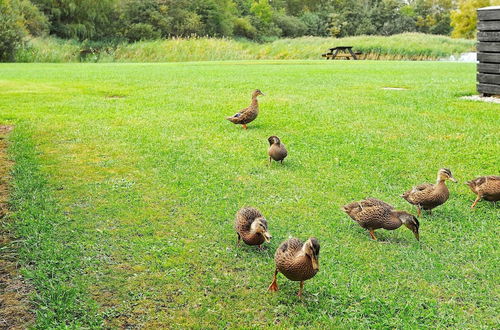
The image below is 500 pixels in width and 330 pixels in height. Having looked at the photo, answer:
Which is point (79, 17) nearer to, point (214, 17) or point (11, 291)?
point (214, 17)

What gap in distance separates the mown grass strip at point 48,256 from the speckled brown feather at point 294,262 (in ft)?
4.87

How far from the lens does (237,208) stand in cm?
640

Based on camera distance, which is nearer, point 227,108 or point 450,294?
point 450,294

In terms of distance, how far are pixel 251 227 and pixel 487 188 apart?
2989 mm

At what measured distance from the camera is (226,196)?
6785mm

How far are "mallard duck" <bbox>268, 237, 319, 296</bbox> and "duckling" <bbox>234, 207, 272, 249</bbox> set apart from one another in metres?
0.47

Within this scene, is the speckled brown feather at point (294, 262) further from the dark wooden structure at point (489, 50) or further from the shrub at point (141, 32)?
the shrub at point (141, 32)

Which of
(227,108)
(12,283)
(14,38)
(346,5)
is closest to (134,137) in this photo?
(227,108)

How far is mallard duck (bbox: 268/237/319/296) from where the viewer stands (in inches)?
161

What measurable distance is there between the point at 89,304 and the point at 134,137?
19.6ft

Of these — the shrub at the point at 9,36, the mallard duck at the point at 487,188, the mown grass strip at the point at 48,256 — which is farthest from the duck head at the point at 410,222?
the shrub at the point at 9,36

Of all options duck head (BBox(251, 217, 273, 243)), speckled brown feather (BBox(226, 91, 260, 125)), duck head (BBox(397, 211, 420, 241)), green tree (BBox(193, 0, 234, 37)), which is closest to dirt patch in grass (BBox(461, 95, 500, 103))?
speckled brown feather (BBox(226, 91, 260, 125))

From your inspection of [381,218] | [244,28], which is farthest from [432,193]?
[244,28]

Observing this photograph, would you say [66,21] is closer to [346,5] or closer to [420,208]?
[346,5]
